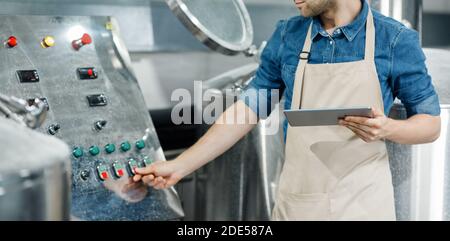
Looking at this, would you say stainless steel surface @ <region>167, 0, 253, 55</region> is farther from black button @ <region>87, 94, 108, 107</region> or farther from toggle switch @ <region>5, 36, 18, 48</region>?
toggle switch @ <region>5, 36, 18, 48</region>

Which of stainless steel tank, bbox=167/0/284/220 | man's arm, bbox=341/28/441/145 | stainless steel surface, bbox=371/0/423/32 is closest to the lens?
man's arm, bbox=341/28/441/145

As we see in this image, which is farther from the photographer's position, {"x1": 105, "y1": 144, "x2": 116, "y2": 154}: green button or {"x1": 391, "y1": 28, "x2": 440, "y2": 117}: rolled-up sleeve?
{"x1": 105, "y1": 144, "x2": 116, "y2": 154}: green button

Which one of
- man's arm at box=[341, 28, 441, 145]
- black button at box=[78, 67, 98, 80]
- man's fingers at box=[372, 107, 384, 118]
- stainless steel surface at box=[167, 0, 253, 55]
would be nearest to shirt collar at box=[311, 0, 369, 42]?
man's arm at box=[341, 28, 441, 145]

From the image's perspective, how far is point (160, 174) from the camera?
201 cm

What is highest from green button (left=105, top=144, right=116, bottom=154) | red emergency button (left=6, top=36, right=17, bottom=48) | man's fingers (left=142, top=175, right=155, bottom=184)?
red emergency button (left=6, top=36, right=17, bottom=48)

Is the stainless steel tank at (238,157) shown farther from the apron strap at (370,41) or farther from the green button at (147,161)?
the apron strap at (370,41)

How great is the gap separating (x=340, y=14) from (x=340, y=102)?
0.82 ft

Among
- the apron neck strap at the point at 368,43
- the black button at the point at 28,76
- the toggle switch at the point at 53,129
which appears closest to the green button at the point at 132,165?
the toggle switch at the point at 53,129

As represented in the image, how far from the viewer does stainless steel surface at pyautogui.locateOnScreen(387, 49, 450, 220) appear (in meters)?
2.10

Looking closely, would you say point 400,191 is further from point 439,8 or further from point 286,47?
point 439,8

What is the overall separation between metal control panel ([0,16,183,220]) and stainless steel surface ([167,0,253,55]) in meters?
0.24

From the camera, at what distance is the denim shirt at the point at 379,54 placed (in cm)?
187

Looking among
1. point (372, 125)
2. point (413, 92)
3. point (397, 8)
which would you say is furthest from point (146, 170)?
point (397, 8)
